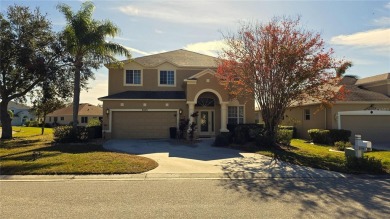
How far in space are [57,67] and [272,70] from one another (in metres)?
16.9

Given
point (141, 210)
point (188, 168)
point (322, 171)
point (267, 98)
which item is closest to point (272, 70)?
point (267, 98)

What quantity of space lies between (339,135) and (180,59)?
1425 cm

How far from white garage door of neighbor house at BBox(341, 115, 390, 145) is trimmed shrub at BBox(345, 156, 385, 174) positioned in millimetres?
12758

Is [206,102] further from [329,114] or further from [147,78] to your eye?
[329,114]

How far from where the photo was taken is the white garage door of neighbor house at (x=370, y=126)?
74.2ft

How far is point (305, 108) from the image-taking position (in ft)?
85.6

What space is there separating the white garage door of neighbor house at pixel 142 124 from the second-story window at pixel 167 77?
3.07m

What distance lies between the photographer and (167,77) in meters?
24.8

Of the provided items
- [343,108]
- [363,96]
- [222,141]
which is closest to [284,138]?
[222,141]

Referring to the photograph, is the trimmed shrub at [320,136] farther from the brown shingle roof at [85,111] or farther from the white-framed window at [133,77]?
the brown shingle roof at [85,111]

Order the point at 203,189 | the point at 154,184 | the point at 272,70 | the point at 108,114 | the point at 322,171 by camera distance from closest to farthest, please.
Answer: the point at 203,189 < the point at 154,184 < the point at 322,171 < the point at 272,70 < the point at 108,114

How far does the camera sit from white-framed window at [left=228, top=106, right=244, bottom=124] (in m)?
23.8

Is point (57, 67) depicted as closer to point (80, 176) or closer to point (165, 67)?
point (165, 67)

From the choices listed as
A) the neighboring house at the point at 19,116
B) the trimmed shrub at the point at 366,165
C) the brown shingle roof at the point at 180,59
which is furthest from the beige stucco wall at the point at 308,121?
the neighboring house at the point at 19,116
